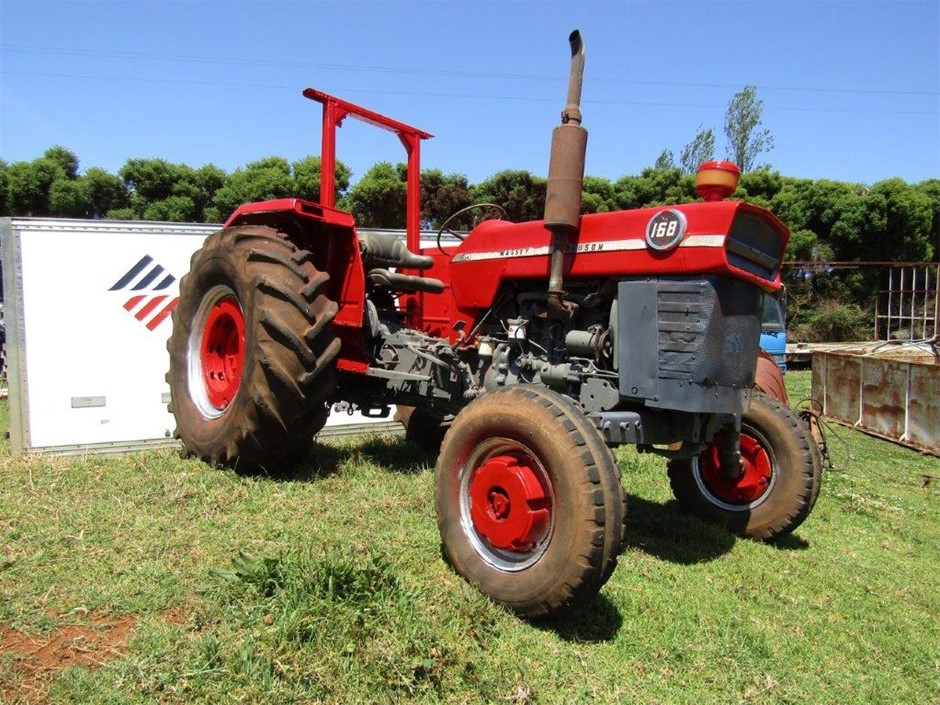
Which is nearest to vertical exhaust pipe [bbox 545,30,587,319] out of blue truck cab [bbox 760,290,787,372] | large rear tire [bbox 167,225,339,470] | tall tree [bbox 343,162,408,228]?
large rear tire [bbox 167,225,339,470]

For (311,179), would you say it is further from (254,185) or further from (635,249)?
(635,249)

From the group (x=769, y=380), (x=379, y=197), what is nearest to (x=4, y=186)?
(x=379, y=197)

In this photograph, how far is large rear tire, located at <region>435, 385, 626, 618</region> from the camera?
2.84 meters

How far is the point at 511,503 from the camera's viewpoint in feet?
10.2

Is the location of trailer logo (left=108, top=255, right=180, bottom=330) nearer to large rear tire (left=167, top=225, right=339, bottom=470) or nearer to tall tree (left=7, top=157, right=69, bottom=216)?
large rear tire (left=167, top=225, right=339, bottom=470)

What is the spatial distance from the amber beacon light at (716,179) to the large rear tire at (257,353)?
2199 mm

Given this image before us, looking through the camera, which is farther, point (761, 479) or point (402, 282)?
point (402, 282)

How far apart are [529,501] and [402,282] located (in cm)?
236

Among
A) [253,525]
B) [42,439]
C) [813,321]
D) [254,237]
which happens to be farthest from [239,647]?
[813,321]

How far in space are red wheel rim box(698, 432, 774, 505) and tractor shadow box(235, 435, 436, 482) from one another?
1.96 metres

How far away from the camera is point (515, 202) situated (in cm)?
2242

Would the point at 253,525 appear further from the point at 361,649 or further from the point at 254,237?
the point at 254,237

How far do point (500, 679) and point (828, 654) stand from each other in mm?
1521

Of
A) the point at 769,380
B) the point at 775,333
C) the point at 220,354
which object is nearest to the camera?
the point at 220,354
